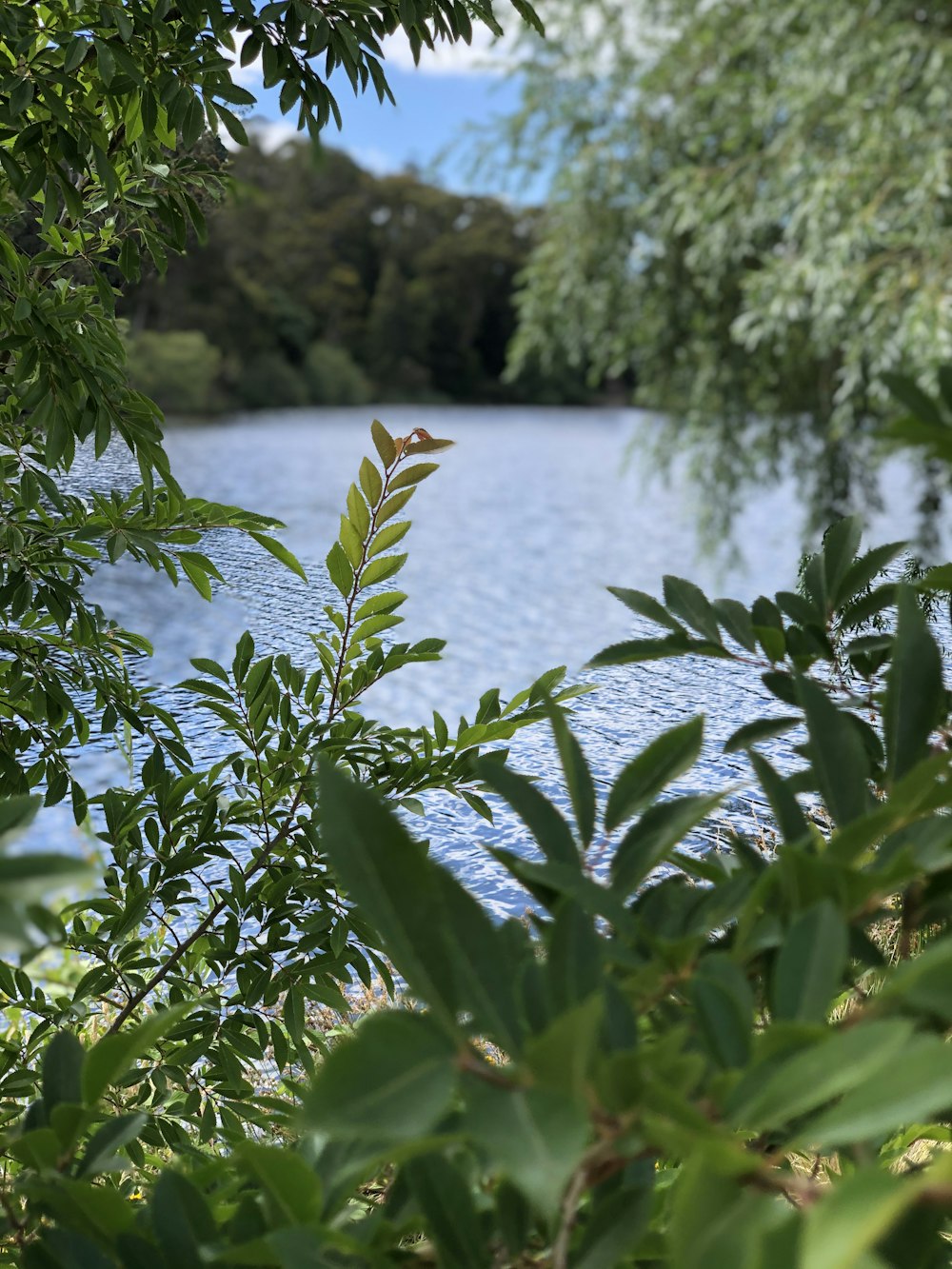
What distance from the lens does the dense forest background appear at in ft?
64.2

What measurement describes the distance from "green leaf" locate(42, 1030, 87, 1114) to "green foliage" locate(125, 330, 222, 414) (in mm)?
12445

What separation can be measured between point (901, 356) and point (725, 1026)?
4.71 metres

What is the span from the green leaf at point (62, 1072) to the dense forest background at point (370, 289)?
17.6 m

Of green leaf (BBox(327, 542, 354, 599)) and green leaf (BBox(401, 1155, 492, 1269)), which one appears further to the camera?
green leaf (BBox(327, 542, 354, 599))

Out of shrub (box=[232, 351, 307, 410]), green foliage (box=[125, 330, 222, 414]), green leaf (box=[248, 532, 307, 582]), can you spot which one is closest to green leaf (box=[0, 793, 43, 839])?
green leaf (box=[248, 532, 307, 582])

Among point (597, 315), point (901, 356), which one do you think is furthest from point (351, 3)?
point (597, 315)

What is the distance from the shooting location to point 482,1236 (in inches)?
12.6

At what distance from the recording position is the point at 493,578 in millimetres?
8477

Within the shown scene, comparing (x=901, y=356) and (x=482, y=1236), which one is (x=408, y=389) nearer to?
(x=901, y=356)

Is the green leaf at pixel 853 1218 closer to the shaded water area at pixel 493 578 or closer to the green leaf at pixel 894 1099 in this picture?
the green leaf at pixel 894 1099

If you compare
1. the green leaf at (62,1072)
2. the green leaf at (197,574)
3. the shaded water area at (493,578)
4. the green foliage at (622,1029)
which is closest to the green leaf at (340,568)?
the green leaf at (197,574)

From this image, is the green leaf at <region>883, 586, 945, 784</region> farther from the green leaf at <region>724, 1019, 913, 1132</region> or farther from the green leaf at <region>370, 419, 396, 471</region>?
the green leaf at <region>370, 419, 396, 471</region>

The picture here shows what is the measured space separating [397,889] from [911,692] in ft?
0.68

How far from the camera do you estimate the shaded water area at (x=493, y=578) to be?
158 centimetres
